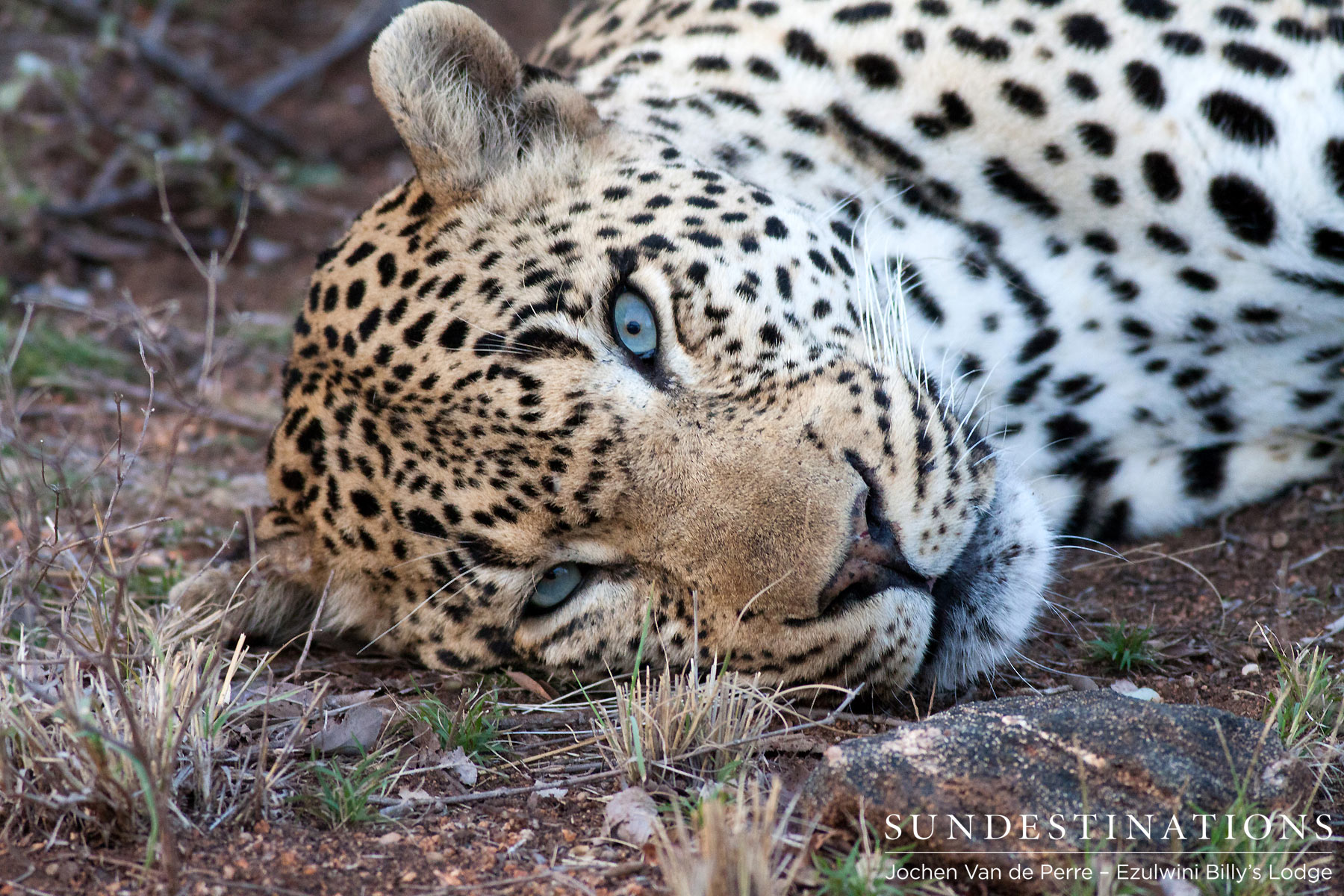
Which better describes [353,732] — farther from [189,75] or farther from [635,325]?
[189,75]

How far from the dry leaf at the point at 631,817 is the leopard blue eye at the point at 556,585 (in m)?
0.70

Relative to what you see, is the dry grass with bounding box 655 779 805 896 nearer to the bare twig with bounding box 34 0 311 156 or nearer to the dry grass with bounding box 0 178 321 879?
the dry grass with bounding box 0 178 321 879

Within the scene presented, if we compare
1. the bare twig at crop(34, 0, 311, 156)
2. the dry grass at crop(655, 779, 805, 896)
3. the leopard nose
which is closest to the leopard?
the leopard nose

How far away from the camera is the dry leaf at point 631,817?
289 cm

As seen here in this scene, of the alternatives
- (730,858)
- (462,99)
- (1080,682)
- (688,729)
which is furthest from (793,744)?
(462,99)

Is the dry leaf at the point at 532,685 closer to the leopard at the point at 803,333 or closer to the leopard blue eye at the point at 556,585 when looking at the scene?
the leopard at the point at 803,333

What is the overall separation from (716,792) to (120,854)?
4.32 feet

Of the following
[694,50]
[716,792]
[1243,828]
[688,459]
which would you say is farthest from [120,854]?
[694,50]

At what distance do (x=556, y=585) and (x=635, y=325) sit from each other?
77 cm

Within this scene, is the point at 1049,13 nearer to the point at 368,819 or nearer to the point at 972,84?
the point at 972,84

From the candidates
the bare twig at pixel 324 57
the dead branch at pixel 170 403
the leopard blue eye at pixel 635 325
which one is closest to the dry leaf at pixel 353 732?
the leopard blue eye at pixel 635 325

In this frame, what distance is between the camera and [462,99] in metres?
3.96

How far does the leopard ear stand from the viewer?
12.4 feet

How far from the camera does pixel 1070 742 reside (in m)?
2.81
